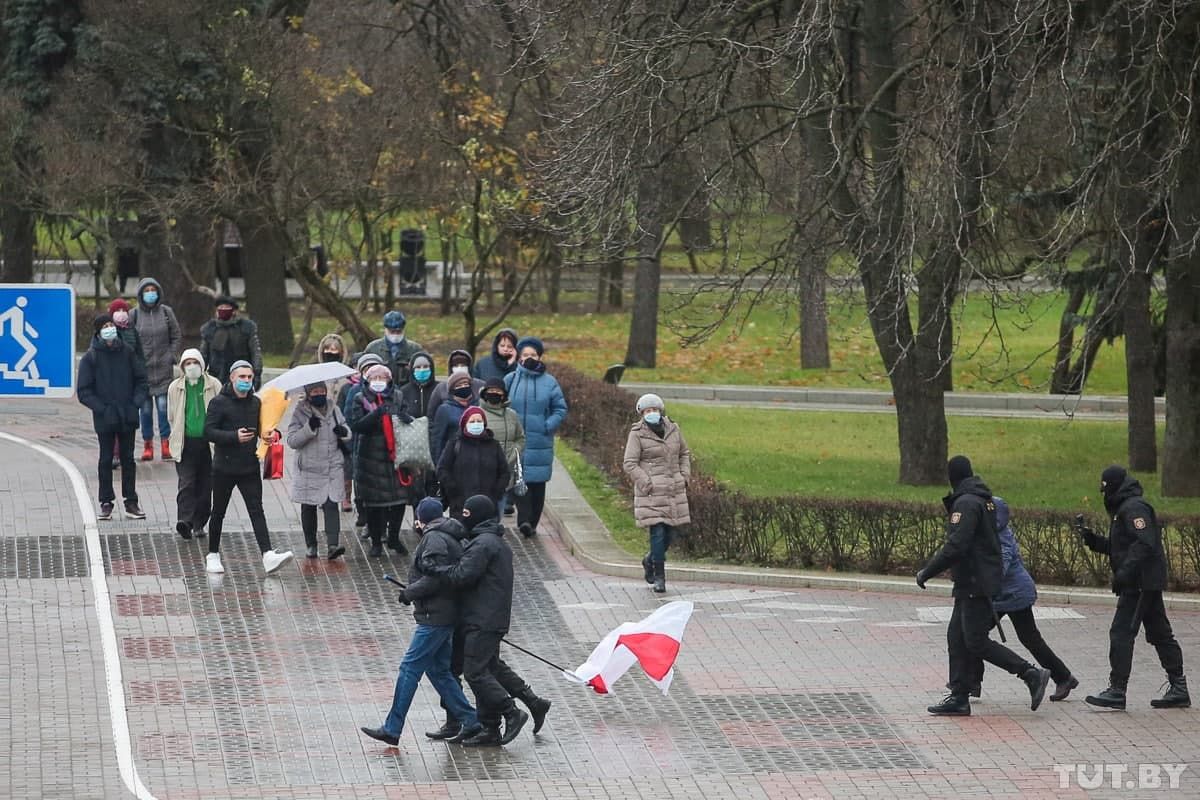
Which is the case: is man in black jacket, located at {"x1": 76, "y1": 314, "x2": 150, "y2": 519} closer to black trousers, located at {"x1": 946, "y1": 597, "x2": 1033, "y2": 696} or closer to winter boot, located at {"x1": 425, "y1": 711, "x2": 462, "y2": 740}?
winter boot, located at {"x1": 425, "y1": 711, "x2": 462, "y2": 740}

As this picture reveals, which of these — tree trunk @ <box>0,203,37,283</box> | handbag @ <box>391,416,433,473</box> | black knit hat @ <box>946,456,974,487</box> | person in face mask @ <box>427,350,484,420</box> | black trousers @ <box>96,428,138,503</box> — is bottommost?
black trousers @ <box>96,428,138,503</box>

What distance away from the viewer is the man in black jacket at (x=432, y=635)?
34.6 ft

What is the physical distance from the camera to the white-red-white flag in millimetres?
11547

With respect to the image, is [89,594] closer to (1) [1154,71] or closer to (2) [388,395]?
(2) [388,395]

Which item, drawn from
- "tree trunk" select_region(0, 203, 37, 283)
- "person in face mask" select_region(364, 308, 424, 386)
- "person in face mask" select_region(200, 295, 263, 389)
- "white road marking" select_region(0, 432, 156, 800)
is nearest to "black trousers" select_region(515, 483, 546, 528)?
"person in face mask" select_region(364, 308, 424, 386)

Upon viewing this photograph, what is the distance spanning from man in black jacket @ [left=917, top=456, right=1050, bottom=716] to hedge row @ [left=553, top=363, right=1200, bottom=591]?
3848 millimetres

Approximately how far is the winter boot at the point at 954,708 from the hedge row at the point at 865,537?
157 inches

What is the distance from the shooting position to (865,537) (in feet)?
51.8

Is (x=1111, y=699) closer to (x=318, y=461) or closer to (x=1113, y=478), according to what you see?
(x=1113, y=478)

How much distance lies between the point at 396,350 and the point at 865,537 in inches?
185

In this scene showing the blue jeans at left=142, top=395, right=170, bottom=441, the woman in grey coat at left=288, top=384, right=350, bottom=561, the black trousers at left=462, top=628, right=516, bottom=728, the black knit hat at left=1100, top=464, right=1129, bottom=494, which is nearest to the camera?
the black trousers at left=462, top=628, right=516, bottom=728

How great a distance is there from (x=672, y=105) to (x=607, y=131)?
1055 mm

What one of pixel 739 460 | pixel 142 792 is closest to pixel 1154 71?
pixel 739 460

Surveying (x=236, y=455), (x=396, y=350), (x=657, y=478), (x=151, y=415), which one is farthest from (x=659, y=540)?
(x=151, y=415)
